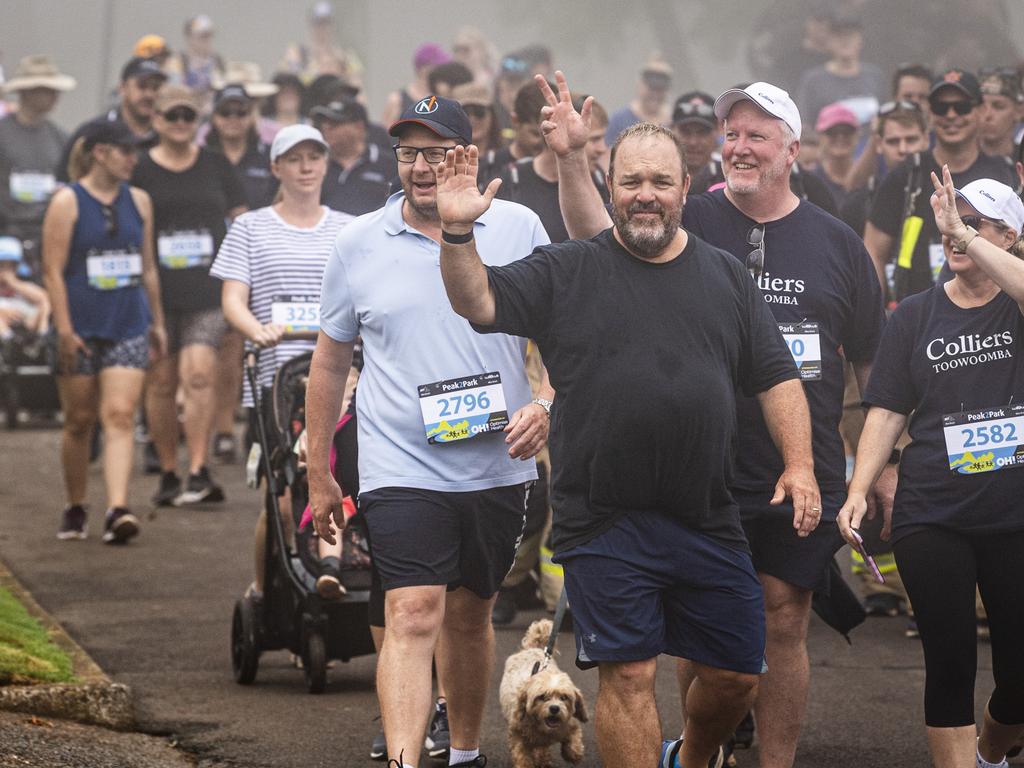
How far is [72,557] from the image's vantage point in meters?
10.9

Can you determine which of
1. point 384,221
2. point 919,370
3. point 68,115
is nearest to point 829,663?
point 919,370

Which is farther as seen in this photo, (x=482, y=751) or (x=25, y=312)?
(x=25, y=312)

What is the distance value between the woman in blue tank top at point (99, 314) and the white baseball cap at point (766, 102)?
19.1 ft

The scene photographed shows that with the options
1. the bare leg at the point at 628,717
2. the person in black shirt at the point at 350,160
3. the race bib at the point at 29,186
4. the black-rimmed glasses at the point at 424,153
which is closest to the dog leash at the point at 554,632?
the bare leg at the point at 628,717

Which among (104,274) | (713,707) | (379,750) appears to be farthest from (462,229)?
(104,274)

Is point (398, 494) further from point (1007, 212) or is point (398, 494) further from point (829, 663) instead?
point (829, 663)

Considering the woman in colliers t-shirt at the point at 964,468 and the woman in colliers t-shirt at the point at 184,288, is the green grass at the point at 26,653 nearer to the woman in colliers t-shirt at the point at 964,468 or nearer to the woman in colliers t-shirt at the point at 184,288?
the woman in colliers t-shirt at the point at 964,468

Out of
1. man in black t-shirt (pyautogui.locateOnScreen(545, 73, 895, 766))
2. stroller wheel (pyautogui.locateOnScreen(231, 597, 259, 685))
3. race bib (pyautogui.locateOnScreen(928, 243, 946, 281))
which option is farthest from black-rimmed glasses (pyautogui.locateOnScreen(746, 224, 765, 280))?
race bib (pyautogui.locateOnScreen(928, 243, 946, 281))

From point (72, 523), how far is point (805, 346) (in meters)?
6.48

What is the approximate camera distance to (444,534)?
→ 6070 millimetres

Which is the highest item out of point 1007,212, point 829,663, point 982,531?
point 1007,212

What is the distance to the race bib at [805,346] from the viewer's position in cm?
628

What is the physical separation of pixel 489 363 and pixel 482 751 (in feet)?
5.44

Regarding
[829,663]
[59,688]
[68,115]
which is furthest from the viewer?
[68,115]
